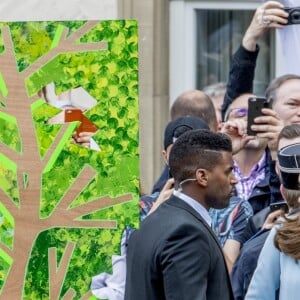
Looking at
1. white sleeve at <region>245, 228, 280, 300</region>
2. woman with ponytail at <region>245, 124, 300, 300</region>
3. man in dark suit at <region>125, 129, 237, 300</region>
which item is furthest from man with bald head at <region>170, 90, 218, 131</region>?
white sleeve at <region>245, 228, 280, 300</region>

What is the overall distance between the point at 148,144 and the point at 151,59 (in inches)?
23.8

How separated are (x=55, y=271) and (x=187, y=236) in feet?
2.16

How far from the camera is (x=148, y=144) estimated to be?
1034 centimetres

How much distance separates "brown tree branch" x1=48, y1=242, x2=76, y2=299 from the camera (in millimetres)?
6102

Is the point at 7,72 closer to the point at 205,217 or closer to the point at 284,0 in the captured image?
the point at 205,217

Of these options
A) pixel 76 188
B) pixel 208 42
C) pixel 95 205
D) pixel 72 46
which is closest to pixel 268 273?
pixel 95 205

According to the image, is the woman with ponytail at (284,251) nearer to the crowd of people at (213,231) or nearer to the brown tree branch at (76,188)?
the crowd of people at (213,231)

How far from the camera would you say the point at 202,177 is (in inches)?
238

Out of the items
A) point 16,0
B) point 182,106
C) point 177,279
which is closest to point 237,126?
point 182,106

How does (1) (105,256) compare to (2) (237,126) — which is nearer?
(1) (105,256)

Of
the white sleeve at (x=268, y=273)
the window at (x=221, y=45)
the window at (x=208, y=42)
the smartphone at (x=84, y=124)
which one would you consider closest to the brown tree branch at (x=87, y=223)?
the smartphone at (x=84, y=124)

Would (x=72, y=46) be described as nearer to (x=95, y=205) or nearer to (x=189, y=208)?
(x=95, y=205)

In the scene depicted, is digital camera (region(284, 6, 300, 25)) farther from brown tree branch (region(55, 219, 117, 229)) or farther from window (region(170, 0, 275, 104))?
window (region(170, 0, 275, 104))

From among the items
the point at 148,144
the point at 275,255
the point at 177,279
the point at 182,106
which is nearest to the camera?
the point at 177,279
